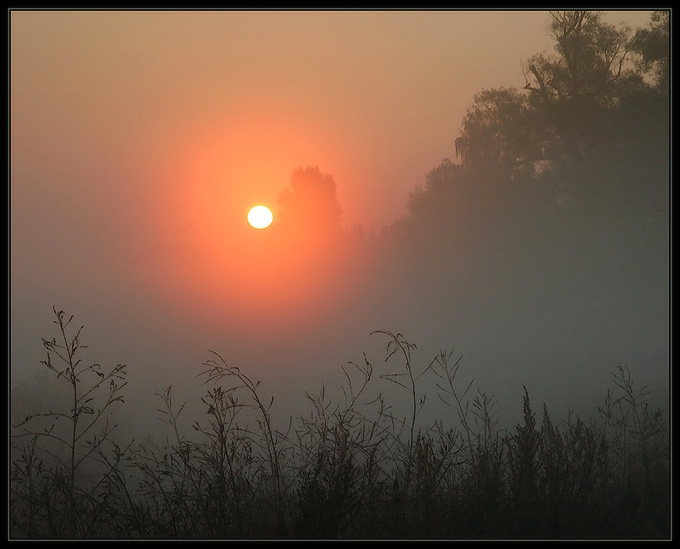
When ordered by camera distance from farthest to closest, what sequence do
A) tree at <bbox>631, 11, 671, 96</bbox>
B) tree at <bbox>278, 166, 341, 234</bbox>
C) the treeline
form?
tree at <bbox>278, 166, 341, 234</bbox>
tree at <bbox>631, 11, 671, 96</bbox>
the treeline

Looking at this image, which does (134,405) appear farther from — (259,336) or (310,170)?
(310,170)

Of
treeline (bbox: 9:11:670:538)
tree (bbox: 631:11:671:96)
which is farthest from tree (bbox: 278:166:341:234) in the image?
tree (bbox: 631:11:671:96)

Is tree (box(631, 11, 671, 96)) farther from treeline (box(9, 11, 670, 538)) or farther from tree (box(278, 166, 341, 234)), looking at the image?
tree (box(278, 166, 341, 234))

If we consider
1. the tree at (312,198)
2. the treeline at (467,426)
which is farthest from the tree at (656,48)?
the tree at (312,198)

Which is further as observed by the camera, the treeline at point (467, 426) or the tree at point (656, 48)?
the tree at point (656, 48)

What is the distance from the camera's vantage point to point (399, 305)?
4225 centimetres

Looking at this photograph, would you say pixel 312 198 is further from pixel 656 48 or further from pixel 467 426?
pixel 467 426

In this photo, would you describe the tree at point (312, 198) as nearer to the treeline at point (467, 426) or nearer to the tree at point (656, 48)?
the treeline at point (467, 426)

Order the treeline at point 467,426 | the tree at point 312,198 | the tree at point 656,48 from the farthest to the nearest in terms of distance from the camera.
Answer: the tree at point 312,198, the tree at point 656,48, the treeline at point 467,426

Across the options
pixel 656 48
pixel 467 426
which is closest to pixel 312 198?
pixel 656 48

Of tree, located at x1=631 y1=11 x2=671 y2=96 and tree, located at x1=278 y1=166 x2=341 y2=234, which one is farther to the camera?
tree, located at x1=278 y1=166 x2=341 y2=234

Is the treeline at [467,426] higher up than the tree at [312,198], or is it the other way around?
the tree at [312,198]

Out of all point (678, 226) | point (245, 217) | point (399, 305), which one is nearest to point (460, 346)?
point (399, 305)

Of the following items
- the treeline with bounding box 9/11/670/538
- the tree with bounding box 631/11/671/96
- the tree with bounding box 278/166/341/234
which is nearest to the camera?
the treeline with bounding box 9/11/670/538
